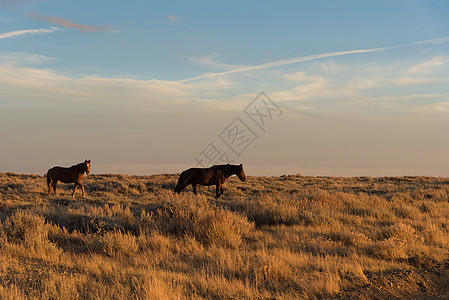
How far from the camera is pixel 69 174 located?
25.0 m

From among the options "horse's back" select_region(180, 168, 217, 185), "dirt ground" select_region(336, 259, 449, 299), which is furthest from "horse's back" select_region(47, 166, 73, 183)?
"dirt ground" select_region(336, 259, 449, 299)

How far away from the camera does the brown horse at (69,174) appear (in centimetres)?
2453

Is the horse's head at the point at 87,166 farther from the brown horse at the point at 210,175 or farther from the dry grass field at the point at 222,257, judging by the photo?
the dry grass field at the point at 222,257

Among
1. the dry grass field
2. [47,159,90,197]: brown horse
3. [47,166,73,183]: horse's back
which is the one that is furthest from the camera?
[47,166,73,183]: horse's back

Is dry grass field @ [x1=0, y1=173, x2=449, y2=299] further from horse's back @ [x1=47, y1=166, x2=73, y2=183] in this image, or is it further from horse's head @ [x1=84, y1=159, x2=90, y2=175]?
horse's back @ [x1=47, y1=166, x2=73, y2=183]

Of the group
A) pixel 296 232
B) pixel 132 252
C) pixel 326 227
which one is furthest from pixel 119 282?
pixel 326 227

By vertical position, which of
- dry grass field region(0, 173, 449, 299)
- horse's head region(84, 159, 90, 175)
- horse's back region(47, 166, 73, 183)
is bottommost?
dry grass field region(0, 173, 449, 299)

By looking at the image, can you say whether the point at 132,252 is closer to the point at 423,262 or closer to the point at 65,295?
the point at 65,295

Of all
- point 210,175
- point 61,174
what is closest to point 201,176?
point 210,175

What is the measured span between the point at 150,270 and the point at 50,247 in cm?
313

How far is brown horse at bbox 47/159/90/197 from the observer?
2453cm

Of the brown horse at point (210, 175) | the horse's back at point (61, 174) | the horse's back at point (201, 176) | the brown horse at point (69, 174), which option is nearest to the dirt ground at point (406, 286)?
the brown horse at point (210, 175)

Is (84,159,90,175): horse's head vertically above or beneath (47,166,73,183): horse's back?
above

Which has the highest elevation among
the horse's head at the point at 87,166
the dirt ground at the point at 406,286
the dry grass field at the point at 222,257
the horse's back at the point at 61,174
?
the horse's head at the point at 87,166
